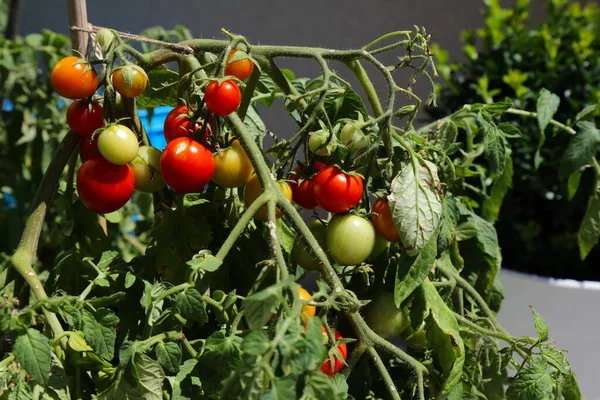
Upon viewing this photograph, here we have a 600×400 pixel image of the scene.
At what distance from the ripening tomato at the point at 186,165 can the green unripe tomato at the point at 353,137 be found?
13 cm

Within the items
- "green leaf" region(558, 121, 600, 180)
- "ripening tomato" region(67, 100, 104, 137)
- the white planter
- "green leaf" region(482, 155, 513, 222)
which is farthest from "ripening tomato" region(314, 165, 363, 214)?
the white planter

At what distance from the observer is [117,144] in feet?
1.89

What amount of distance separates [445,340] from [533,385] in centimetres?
9

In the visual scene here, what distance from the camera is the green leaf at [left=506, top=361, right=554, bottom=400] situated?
0.62 meters

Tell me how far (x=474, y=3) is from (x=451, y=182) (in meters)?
1.89

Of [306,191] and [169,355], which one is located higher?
[306,191]

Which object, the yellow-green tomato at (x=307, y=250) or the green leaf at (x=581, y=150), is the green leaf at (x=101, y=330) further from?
the green leaf at (x=581, y=150)

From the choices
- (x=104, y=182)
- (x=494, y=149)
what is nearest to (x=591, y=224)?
(x=494, y=149)

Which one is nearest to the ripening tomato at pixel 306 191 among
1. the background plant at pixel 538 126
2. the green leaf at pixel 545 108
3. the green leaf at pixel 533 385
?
the green leaf at pixel 533 385

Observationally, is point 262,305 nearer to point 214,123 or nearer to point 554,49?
point 214,123

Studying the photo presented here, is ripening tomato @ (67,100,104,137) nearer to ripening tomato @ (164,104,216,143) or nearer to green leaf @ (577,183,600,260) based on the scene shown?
ripening tomato @ (164,104,216,143)

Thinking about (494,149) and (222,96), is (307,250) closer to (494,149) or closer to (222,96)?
(222,96)

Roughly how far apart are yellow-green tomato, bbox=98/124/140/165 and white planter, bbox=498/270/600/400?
0.97m

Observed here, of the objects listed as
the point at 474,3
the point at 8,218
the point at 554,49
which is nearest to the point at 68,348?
the point at 8,218
